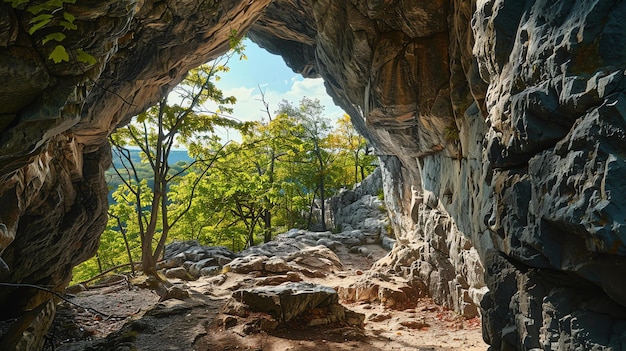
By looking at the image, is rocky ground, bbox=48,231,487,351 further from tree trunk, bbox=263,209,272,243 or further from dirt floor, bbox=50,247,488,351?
tree trunk, bbox=263,209,272,243

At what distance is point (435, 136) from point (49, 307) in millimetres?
10714

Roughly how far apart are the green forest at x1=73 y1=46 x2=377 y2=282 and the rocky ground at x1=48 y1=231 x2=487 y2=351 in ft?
8.59

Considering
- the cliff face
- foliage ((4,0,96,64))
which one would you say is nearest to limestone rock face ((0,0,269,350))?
the cliff face

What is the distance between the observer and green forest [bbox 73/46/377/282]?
1413cm

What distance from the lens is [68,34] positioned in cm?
431

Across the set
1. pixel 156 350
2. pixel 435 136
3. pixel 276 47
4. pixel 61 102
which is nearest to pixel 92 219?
pixel 156 350

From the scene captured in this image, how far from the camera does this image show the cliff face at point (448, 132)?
2.81 meters

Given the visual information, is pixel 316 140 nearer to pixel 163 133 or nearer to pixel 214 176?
pixel 214 176

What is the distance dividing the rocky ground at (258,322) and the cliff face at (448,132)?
1049 mm

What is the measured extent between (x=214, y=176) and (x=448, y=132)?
1629cm

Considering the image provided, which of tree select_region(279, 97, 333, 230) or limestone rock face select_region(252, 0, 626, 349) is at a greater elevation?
tree select_region(279, 97, 333, 230)

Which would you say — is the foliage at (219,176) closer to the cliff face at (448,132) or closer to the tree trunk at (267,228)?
the tree trunk at (267,228)

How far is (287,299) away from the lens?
27.3ft

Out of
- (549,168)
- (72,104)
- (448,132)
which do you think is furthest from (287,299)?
(549,168)
